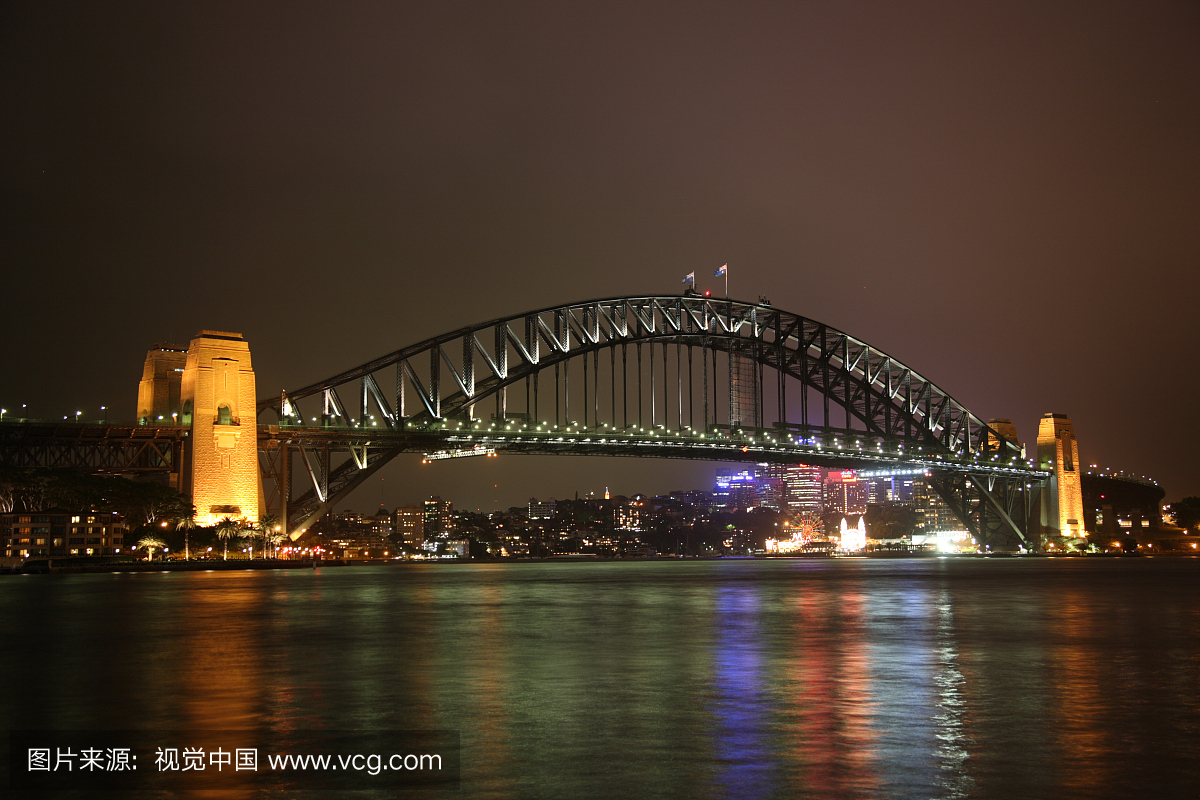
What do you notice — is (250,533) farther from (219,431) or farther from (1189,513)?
(1189,513)

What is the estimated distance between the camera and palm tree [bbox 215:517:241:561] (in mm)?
67938

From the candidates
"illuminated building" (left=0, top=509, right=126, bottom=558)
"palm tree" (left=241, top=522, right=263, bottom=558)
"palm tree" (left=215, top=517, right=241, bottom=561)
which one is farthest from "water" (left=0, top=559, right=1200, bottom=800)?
"illuminated building" (left=0, top=509, right=126, bottom=558)

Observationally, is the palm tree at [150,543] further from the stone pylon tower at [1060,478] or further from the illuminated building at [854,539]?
the illuminated building at [854,539]

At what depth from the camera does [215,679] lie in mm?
14617

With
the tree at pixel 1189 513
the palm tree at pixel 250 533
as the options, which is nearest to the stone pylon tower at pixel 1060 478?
the tree at pixel 1189 513

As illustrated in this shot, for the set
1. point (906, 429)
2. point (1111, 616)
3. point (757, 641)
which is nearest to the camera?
point (757, 641)

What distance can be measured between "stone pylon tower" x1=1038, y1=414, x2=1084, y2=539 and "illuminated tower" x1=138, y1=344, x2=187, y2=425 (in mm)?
82936

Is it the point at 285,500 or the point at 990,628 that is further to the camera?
the point at 285,500

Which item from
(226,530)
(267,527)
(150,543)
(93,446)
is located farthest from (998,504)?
(93,446)

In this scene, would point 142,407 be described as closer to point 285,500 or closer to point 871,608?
point 285,500

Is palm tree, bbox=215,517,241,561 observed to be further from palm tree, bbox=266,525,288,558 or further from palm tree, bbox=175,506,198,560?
palm tree, bbox=266,525,288,558

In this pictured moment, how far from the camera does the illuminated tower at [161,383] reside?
255 feet

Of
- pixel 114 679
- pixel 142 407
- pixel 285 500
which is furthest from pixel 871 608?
pixel 142 407

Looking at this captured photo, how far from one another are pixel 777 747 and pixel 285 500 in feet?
218
